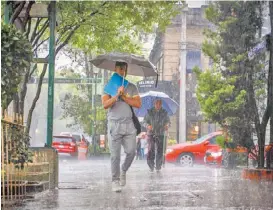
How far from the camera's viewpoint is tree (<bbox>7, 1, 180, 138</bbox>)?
14500mm

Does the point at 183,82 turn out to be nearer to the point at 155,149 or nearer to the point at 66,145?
the point at 66,145

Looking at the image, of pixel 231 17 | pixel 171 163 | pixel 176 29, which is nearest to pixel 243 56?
pixel 231 17

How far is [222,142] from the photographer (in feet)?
60.5

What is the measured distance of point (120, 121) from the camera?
8.44m

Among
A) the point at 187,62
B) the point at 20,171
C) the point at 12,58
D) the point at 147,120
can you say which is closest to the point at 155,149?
the point at 147,120

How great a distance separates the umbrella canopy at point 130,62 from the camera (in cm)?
897

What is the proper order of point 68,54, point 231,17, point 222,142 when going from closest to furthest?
1. point 231,17
2. point 222,142
3. point 68,54

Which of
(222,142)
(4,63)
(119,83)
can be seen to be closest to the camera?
(4,63)

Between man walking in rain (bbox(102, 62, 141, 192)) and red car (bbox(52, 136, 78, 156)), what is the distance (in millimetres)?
22465

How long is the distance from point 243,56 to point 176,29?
17.8 meters

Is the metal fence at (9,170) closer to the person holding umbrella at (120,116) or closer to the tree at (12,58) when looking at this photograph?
the tree at (12,58)

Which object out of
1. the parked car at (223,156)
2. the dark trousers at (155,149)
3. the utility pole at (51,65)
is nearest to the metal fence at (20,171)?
the utility pole at (51,65)

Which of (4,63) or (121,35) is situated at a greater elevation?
(121,35)

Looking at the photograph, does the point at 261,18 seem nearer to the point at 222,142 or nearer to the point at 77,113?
the point at 222,142
